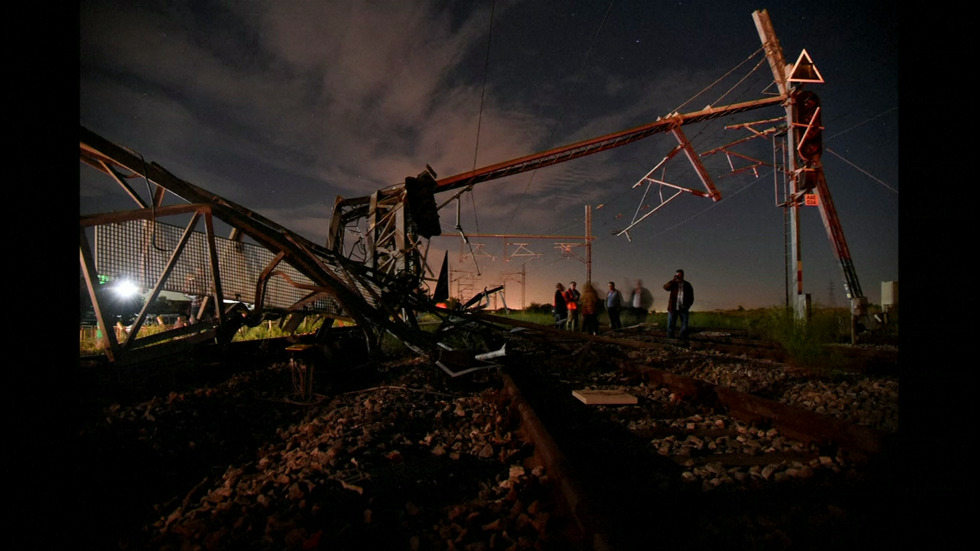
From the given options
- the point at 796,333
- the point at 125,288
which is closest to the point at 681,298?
the point at 796,333

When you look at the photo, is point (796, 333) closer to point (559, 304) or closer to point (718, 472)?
point (718, 472)

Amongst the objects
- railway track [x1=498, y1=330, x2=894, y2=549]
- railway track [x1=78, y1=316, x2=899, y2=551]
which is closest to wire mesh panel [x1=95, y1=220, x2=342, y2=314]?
railway track [x1=78, y1=316, x2=899, y2=551]

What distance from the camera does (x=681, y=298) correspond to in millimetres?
10867

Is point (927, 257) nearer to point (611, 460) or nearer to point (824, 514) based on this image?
point (824, 514)

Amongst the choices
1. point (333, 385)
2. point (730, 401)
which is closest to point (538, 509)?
point (730, 401)

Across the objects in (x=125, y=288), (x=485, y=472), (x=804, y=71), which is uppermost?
(x=804, y=71)

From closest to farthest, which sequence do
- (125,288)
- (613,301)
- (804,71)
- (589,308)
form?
(125,288)
(804,71)
(589,308)
(613,301)

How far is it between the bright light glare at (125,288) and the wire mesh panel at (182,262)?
4 cm

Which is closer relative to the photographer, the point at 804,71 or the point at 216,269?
the point at 216,269

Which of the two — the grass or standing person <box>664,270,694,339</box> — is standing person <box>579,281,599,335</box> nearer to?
standing person <box>664,270,694,339</box>

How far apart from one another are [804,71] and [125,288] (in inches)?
649

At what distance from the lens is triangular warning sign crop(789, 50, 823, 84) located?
11.6 metres

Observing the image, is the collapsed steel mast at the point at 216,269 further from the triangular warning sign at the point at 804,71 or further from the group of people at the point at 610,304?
the triangular warning sign at the point at 804,71

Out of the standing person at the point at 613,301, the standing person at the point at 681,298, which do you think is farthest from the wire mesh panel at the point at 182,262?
the standing person at the point at 613,301
